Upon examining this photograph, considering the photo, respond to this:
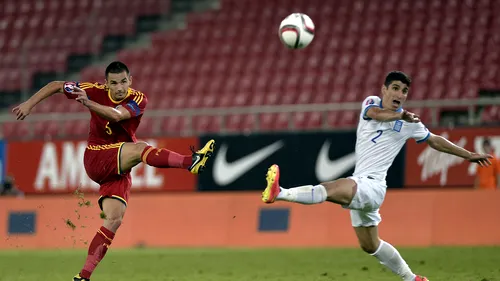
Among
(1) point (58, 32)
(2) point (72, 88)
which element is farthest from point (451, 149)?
(1) point (58, 32)

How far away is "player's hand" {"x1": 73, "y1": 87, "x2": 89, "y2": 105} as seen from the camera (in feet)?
29.2

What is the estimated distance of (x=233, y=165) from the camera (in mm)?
19406

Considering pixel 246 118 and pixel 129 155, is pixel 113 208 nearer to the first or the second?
pixel 129 155

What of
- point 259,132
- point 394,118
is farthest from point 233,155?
point 394,118

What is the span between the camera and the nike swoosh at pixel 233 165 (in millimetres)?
19031

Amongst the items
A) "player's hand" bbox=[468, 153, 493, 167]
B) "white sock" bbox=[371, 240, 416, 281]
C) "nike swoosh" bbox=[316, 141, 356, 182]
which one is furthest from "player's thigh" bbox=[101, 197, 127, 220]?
"nike swoosh" bbox=[316, 141, 356, 182]

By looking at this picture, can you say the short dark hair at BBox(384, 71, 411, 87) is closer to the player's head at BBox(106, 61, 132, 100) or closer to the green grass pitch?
the player's head at BBox(106, 61, 132, 100)

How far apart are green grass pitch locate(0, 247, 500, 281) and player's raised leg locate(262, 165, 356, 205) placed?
2.67 metres

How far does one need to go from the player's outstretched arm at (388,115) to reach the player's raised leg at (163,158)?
1.61 metres

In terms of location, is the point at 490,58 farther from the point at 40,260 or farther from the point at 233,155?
the point at 40,260

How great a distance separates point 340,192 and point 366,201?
0.32 m

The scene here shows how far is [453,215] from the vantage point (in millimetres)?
16062

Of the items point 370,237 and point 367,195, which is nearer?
point 367,195

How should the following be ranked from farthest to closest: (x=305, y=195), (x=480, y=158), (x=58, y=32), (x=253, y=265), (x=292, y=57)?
(x=58, y=32)
(x=292, y=57)
(x=253, y=265)
(x=480, y=158)
(x=305, y=195)
